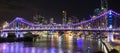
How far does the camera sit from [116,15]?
263ft

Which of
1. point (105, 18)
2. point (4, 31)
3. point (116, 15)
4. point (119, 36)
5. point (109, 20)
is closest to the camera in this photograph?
point (116, 15)

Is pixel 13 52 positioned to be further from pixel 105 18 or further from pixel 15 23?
pixel 15 23

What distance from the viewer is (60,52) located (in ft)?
182

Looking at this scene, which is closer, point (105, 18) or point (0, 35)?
point (105, 18)

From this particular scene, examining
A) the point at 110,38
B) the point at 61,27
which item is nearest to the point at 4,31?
the point at 61,27

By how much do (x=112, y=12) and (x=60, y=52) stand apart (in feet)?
97.5

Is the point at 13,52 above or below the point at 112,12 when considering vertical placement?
below

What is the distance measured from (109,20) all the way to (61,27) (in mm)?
14589

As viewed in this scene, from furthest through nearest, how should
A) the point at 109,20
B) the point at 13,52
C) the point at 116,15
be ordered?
1. the point at 109,20
2. the point at 116,15
3. the point at 13,52

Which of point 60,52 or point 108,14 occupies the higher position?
point 108,14

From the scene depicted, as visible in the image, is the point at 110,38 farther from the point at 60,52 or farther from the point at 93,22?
the point at 60,52

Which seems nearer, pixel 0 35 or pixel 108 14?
pixel 108 14

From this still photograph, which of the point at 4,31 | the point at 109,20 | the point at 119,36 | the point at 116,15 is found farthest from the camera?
the point at 119,36

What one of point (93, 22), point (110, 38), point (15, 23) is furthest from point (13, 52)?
point (15, 23)
